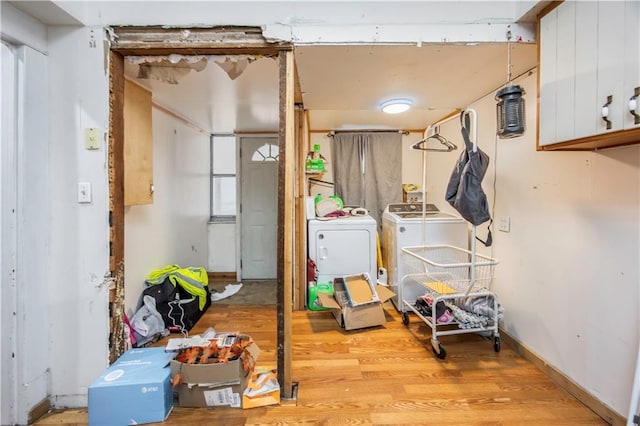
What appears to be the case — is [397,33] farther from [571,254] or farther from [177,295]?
[177,295]

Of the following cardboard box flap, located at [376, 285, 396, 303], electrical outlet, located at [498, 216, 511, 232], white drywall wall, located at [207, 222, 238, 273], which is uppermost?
electrical outlet, located at [498, 216, 511, 232]

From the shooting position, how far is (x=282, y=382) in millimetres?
1678

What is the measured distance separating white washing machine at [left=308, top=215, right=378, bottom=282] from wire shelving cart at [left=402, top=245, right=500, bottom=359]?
41 cm

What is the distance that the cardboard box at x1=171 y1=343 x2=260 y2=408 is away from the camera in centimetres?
159

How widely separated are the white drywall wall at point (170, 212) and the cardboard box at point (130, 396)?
3.06 ft

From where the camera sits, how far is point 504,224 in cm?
230

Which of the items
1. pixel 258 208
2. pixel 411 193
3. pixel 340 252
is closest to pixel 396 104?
pixel 340 252

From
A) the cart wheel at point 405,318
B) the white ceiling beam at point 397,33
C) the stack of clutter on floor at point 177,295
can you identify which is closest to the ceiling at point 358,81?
the white ceiling beam at point 397,33

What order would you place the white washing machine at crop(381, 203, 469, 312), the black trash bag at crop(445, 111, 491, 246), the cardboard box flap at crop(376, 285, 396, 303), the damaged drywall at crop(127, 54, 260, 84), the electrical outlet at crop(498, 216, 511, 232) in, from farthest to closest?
the white washing machine at crop(381, 203, 469, 312) < the cardboard box flap at crop(376, 285, 396, 303) < the electrical outlet at crop(498, 216, 511, 232) < the black trash bag at crop(445, 111, 491, 246) < the damaged drywall at crop(127, 54, 260, 84)

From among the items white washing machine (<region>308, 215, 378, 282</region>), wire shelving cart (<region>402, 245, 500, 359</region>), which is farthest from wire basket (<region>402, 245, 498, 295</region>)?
white washing machine (<region>308, 215, 378, 282</region>)

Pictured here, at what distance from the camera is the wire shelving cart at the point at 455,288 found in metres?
2.10

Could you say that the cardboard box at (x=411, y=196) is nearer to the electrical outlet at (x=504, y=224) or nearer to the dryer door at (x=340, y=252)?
the dryer door at (x=340, y=252)

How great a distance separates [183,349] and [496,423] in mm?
1667

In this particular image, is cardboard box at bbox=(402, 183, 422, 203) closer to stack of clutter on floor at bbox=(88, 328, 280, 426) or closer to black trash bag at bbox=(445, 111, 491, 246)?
black trash bag at bbox=(445, 111, 491, 246)
